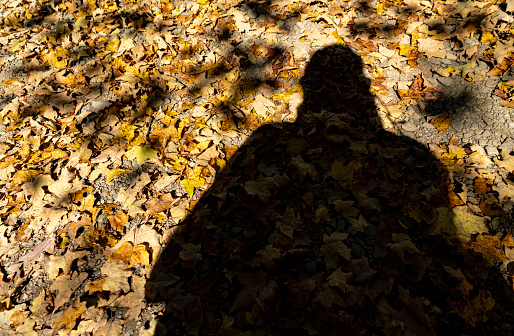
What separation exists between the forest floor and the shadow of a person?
14 mm

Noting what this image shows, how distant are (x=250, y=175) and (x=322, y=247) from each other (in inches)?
33.7

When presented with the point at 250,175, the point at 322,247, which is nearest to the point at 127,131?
the point at 250,175

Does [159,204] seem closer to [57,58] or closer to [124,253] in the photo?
[124,253]

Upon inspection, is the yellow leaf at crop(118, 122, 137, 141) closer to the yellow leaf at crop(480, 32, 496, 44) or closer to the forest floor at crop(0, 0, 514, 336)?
the forest floor at crop(0, 0, 514, 336)

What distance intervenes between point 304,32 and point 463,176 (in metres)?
2.49

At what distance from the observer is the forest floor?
1.83m

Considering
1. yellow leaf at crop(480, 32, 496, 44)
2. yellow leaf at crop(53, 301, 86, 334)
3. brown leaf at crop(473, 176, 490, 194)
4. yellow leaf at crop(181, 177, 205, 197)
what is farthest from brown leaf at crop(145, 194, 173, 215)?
yellow leaf at crop(480, 32, 496, 44)

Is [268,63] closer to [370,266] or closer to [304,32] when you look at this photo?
[304,32]

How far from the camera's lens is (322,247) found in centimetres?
202

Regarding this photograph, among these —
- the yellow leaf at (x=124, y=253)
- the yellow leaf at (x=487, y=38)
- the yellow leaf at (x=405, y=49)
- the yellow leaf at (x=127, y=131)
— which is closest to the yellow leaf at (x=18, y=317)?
the yellow leaf at (x=124, y=253)

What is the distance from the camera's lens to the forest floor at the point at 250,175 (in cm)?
183

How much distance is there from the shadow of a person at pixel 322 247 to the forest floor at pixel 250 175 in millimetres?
14

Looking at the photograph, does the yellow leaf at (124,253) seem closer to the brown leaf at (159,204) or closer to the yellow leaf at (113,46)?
the brown leaf at (159,204)

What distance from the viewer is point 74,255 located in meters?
2.20
